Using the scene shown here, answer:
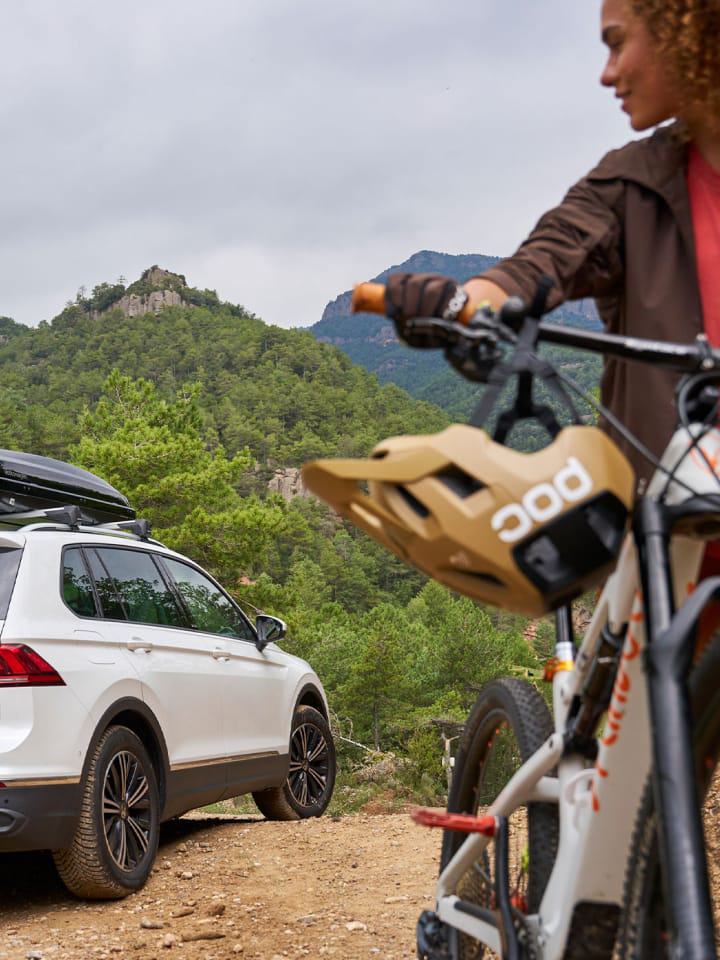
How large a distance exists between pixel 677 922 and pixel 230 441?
3584 inches

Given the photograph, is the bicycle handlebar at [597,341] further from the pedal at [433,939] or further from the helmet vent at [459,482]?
the pedal at [433,939]

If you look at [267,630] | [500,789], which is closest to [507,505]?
[500,789]

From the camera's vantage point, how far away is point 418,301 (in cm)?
159

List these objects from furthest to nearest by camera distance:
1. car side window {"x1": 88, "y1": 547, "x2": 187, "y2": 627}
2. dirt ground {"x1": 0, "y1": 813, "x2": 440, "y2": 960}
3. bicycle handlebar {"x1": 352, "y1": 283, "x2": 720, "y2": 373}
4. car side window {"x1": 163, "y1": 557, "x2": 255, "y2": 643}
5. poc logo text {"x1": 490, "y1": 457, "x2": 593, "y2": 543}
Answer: car side window {"x1": 163, "y1": 557, "x2": 255, "y2": 643} → car side window {"x1": 88, "y1": 547, "x2": 187, "y2": 627} → dirt ground {"x1": 0, "y1": 813, "x2": 440, "y2": 960} → bicycle handlebar {"x1": 352, "y1": 283, "x2": 720, "y2": 373} → poc logo text {"x1": 490, "y1": 457, "x2": 593, "y2": 543}

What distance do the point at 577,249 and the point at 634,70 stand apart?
0.29 meters

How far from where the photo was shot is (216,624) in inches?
279

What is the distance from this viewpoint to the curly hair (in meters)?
1.69

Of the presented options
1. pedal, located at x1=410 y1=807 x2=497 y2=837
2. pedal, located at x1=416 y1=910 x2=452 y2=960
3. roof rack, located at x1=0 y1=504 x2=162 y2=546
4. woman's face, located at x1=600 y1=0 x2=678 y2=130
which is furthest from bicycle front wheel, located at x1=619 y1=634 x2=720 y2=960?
roof rack, located at x1=0 y1=504 x2=162 y2=546

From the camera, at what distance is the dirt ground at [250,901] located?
461cm

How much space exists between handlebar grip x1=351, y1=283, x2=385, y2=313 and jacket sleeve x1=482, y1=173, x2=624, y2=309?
230mm

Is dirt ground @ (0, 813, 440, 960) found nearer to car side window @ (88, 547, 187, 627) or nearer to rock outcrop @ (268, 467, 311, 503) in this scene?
car side window @ (88, 547, 187, 627)

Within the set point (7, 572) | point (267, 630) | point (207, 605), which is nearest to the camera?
point (7, 572)

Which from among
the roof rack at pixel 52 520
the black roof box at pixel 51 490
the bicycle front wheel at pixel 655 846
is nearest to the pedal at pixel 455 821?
the bicycle front wheel at pixel 655 846

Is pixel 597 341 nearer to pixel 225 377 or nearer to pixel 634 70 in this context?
pixel 634 70
